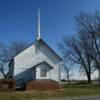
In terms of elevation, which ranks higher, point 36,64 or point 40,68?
point 36,64

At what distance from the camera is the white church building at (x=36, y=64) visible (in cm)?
3397

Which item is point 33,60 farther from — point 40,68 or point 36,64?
point 40,68

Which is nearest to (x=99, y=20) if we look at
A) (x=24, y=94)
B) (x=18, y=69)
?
(x=18, y=69)

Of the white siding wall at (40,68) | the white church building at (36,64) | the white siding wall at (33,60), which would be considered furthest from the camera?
the white siding wall at (33,60)

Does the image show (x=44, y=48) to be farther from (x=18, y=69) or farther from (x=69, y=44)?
(x=69, y=44)

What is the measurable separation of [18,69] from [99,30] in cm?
2100

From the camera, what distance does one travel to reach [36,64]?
34.8m

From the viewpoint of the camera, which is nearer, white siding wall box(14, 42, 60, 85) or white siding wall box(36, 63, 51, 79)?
white siding wall box(36, 63, 51, 79)

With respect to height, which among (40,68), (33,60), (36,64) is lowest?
(40,68)

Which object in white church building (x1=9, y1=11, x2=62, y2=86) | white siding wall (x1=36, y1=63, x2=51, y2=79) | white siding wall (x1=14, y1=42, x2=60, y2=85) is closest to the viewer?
white siding wall (x1=36, y1=63, x2=51, y2=79)

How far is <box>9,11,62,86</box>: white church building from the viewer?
3397 cm

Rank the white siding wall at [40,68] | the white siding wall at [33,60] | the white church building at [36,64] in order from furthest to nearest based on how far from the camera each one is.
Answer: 1. the white siding wall at [33,60]
2. the white church building at [36,64]
3. the white siding wall at [40,68]

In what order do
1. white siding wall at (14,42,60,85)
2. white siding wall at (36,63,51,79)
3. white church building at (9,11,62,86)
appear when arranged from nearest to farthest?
white siding wall at (36,63,51,79) → white church building at (9,11,62,86) → white siding wall at (14,42,60,85)

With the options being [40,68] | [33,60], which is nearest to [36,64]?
[33,60]
